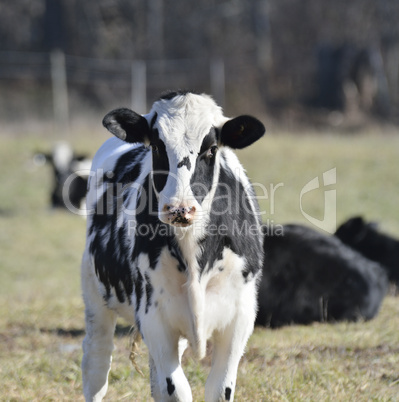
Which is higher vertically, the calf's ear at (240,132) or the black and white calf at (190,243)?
the calf's ear at (240,132)

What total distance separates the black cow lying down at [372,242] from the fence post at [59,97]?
15.6m

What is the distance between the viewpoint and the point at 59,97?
26094mm

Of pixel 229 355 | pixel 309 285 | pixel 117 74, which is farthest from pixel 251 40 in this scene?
pixel 229 355

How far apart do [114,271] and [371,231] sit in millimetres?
5289

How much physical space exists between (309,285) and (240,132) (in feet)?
11.5

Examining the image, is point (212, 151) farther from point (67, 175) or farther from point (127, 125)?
point (67, 175)

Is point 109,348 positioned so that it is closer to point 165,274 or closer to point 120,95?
point 165,274

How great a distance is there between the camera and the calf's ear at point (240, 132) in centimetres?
419

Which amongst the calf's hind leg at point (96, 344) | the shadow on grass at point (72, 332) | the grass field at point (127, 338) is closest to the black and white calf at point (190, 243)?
the calf's hind leg at point (96, 344)

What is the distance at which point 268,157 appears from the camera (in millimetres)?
19969

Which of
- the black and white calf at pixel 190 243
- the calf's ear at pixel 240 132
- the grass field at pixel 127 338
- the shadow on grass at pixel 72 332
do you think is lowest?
the shadow on grass at pixel 72 332

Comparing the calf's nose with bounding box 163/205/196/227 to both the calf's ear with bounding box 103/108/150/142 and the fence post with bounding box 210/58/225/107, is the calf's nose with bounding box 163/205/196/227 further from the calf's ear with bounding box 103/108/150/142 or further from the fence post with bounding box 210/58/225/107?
the fence post with bounding box 210/58/225/107

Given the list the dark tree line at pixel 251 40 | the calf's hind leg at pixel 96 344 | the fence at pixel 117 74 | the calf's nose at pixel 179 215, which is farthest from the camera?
the fence at pixel 117 74

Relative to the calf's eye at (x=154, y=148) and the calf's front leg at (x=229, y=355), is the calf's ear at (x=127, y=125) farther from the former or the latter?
the calf's front leg at (x=229, y=355)
